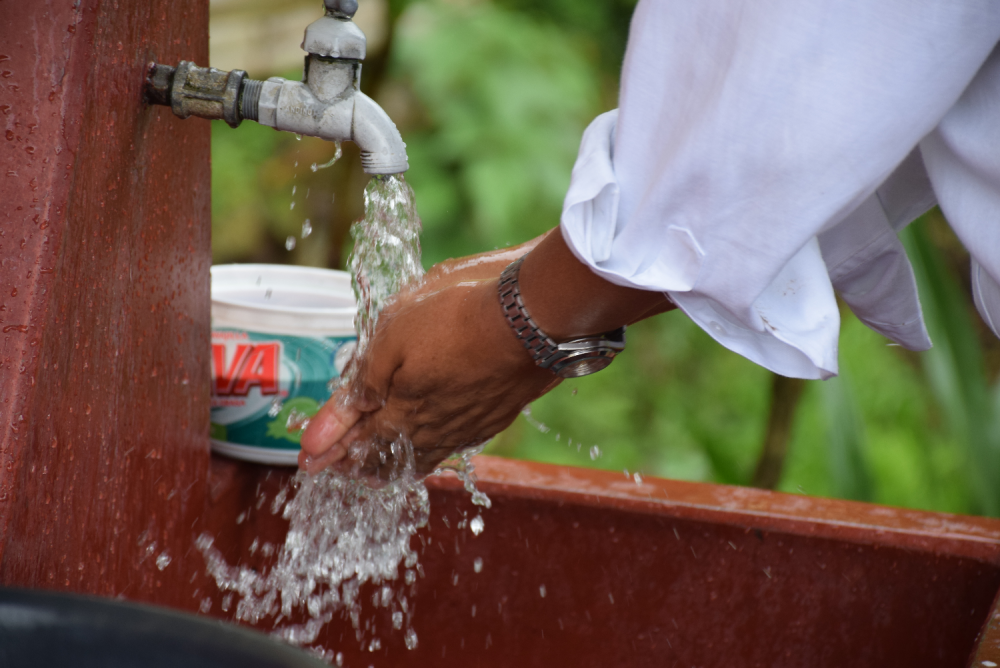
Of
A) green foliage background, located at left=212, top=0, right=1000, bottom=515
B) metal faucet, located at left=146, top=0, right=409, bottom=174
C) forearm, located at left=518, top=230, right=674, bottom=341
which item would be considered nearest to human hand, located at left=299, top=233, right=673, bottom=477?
forearm, located at left=518, top=230, right=674, bottom=341

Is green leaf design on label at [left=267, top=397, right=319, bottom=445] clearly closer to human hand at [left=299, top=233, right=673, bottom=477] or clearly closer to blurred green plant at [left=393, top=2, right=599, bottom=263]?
human hand at [left=299, top=233, right=673, bottom=477]

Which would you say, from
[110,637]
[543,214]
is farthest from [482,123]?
[110,637]

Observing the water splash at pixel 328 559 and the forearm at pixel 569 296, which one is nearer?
the forearm at pixel 569 296

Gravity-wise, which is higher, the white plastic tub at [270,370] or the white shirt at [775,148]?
the white shirt at [775,148]

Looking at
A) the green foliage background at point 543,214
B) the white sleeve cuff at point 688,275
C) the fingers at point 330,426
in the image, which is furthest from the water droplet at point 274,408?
the green foliage background at point 543,214

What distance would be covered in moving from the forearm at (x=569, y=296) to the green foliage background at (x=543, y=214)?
979 mm

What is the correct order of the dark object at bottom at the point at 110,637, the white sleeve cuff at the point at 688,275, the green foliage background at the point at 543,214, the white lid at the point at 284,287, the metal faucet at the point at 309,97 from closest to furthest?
the dark object at bottom at the point at 110,637, the white sleeve cuff at the point at 688,275, the metal faucet at the point at 309,97, the white lid at the point at 284,287, the green foliage background at the point at 543,214

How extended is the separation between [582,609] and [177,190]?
0.55m

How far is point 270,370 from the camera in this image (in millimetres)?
909

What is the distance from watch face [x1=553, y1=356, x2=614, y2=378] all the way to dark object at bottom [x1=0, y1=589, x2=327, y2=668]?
0.33 meters

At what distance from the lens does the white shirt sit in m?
0.49

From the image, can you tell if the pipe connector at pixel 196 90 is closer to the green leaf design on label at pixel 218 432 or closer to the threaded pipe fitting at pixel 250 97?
the threaded pipe fitting at pixel 250 97

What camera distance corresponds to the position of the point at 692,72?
54 cm

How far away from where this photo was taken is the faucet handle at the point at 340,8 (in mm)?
661
